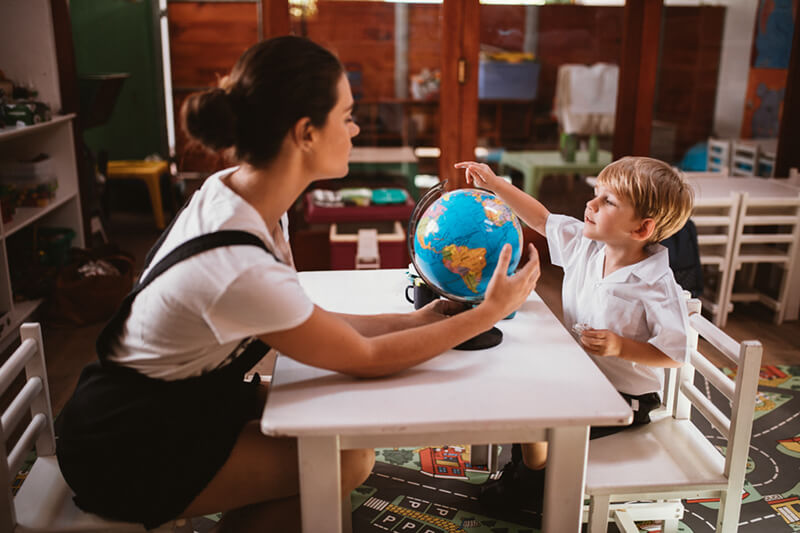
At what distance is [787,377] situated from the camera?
10.6 ft

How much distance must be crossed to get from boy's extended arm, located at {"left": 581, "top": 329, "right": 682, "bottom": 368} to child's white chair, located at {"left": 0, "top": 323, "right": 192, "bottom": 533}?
1.00 metres

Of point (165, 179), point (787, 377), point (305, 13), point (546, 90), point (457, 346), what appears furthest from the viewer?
point (165, 179)

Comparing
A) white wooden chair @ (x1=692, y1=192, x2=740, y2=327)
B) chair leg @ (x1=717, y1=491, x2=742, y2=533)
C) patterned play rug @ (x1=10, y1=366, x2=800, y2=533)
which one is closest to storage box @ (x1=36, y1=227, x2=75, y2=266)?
patterned play rug @ (x1=10, y1=366, x2=800, y2=533)

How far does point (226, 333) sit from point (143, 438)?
0.91 ft

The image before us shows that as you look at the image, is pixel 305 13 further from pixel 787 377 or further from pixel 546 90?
pixel 787 377

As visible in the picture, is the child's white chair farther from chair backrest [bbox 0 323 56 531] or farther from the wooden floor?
the wooden floor

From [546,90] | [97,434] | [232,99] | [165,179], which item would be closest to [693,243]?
[546,90]

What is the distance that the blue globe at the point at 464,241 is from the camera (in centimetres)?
162

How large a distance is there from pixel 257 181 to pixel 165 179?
4666 mm

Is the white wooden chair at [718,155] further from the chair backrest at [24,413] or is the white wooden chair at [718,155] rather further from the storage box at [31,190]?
the chair backrest at [24,413]

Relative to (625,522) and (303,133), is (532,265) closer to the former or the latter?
(303,133)

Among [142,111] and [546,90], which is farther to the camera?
[142,111]

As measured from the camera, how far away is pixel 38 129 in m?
3.79

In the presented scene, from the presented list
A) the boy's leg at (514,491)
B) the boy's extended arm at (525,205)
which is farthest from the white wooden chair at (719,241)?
the boy's leg at (514,491)
